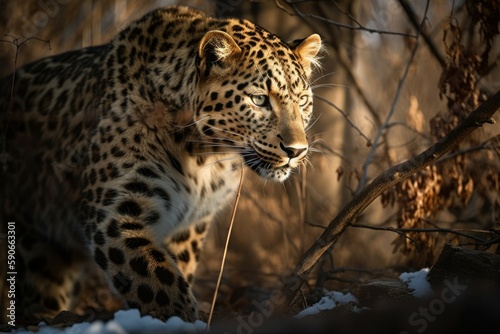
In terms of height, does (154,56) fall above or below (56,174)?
above

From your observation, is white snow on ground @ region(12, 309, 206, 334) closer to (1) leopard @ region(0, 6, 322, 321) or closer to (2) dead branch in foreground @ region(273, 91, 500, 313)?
(1) leopard @ region(0, 6, 322, 321)

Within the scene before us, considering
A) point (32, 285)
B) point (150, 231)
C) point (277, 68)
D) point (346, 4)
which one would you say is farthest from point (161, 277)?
point (346, 4)

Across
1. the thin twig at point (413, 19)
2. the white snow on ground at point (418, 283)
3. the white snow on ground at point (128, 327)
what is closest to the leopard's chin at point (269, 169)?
the white snow on ground at point (418, 283)

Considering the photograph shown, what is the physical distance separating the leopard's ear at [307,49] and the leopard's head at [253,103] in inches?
13.8

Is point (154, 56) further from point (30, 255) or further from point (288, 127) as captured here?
point (30, 255)

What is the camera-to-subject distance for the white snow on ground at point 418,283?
3945 mm

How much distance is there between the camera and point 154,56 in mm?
5125

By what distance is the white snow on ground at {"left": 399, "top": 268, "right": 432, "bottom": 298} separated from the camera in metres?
3.95

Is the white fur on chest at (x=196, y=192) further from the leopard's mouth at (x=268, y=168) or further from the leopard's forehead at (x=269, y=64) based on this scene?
the leopard's forehead at (x=269, y=64)

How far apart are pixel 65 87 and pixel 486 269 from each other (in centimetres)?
376

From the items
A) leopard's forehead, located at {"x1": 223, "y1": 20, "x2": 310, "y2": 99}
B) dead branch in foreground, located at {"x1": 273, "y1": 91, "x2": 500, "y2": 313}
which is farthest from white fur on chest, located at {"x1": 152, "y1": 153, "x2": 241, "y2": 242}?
dead branch in foreground, located at {"x1": 273, "y1": 91, "x2": 500, "y2": 313}

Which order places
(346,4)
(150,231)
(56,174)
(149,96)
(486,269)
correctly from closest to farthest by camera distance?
(486,269) < (150,231) < (149,96) < (56,174) < (346,4)

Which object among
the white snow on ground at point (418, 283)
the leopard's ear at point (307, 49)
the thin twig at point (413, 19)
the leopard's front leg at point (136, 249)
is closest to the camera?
the white snow on ground at point (418, 283)

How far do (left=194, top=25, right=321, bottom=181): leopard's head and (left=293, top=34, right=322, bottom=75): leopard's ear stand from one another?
351 mm
